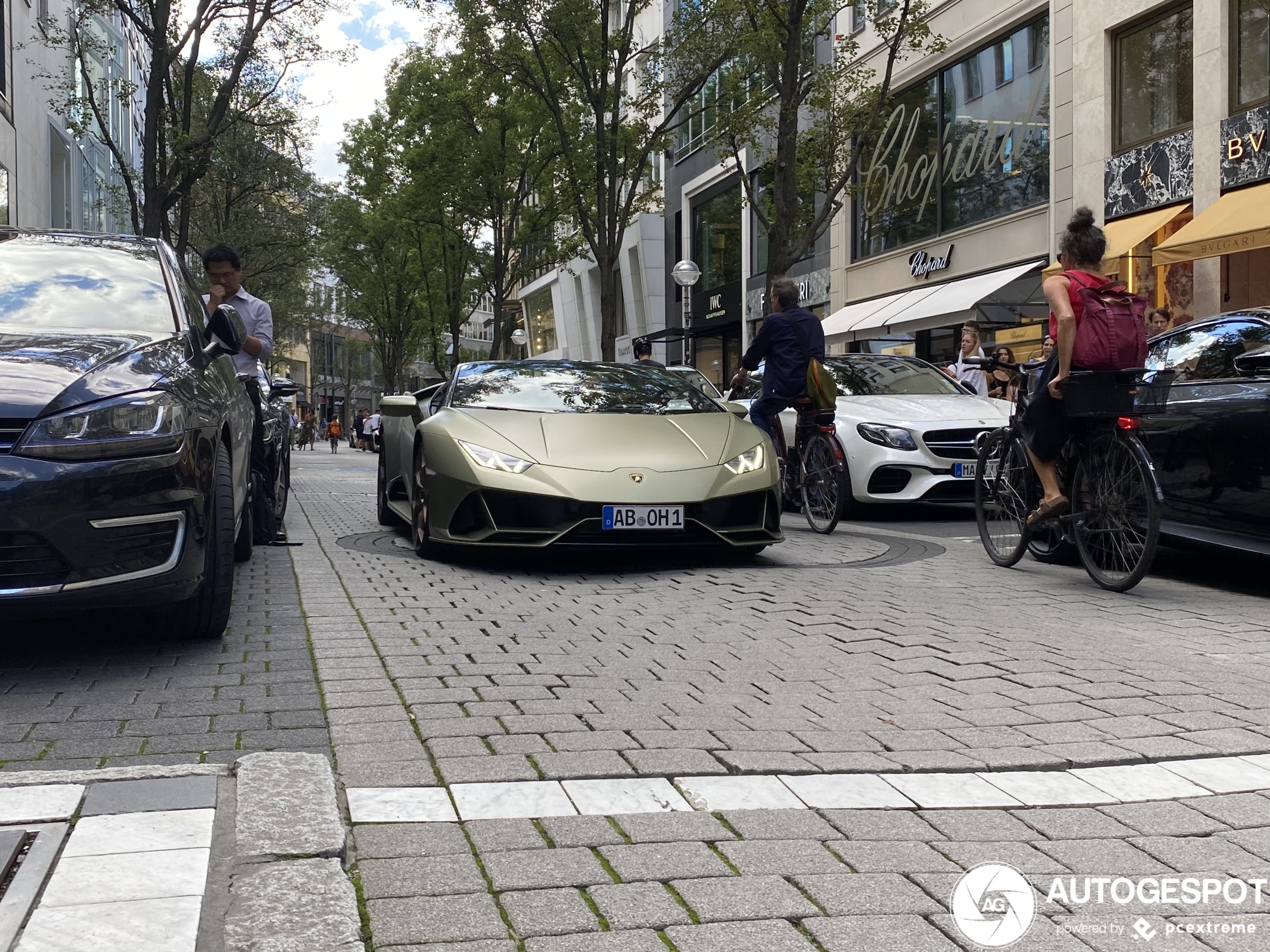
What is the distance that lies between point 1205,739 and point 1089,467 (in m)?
2.94

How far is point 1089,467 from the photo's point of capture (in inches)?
246

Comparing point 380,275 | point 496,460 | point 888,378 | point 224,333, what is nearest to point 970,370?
point 888,378

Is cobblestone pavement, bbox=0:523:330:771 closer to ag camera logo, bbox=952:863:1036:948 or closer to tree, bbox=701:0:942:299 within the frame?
ag camera logo, bbox=952:863:1036:948

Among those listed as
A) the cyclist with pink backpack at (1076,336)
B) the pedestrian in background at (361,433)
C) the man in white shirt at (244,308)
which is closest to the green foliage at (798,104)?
the man in white shirt at (244,308)

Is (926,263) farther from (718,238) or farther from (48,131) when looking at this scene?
(48,131)

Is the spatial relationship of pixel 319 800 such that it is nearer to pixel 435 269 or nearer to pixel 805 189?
pixel 805 189

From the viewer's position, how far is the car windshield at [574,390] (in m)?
7.51

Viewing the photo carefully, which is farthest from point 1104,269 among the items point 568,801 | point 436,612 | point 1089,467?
point 568,801

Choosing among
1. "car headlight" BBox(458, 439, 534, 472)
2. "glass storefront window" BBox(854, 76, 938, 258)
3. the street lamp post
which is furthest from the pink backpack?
"glass storefront window" BBox(854, 76, 938, 258)

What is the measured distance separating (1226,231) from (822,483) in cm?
796

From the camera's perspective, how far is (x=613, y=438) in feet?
22.6

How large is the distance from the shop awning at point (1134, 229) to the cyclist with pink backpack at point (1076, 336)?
11.1 m

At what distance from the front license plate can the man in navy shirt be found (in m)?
2.54

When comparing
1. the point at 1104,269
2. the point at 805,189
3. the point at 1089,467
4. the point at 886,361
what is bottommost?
the point at 1089,467
